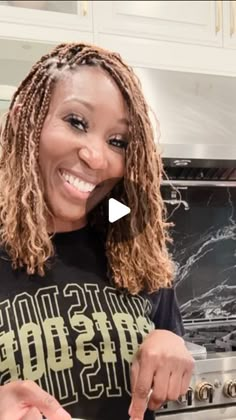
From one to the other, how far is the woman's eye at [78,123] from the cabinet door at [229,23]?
2.06 ft

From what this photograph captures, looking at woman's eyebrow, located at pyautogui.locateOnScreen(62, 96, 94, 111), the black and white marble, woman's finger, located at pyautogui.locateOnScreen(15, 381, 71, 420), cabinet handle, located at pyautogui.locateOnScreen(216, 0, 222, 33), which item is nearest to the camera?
woman's finger, located at pyautogui.locateOnScreen(15, 381, 71, 420)

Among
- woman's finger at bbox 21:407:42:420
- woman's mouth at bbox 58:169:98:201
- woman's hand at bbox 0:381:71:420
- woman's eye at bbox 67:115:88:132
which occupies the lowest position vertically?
woman's finger at bbox 21:407:42:420

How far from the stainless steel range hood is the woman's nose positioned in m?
0.48

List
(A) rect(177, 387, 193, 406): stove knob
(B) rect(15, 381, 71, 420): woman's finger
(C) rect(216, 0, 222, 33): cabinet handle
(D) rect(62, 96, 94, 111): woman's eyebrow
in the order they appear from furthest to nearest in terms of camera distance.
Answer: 1. (C) rect(216, 0, 222, 33): cabinet handle
2. (A) rect(177, 387, 193, 406): stove knob
3. (D) rect(62, 96, 94, 111): woman's eyebrow
4. (B) rect(15, 381, 71, 420): woman's finger

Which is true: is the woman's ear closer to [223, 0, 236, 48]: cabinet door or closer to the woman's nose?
the woman's nose

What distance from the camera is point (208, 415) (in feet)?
3.22

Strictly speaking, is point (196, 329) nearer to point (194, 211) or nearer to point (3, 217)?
point (194, 211)

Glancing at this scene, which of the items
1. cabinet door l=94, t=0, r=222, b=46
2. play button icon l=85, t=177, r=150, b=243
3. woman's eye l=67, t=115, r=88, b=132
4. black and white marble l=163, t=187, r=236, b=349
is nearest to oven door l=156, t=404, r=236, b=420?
black and white marble l=163, t=187, r=236, b=349

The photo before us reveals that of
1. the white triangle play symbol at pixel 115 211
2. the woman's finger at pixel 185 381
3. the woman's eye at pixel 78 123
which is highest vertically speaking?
the woman's eye at pixel 78 123

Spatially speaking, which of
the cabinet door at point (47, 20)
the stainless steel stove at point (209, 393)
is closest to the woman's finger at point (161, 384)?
the stainless steel stove at point (209, 393)

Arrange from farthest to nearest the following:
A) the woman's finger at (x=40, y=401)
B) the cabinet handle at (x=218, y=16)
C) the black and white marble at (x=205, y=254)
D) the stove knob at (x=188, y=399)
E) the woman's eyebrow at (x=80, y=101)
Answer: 1. the black and white marble at (x=205, y=254)
2. the cabinet handle at (x=218, y=16)
3. the stove knob at (x=188, y=399)
4. the woman's eyebrow at (x=80, y=101)
5. the woman's finger at (x=40, y=401)

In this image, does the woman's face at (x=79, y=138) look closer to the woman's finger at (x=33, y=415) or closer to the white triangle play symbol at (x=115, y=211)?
the white triangle play symbol at (x=115, y=211)

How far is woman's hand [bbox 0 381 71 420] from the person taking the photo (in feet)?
1.49

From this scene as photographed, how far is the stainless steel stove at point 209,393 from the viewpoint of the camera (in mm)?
952
